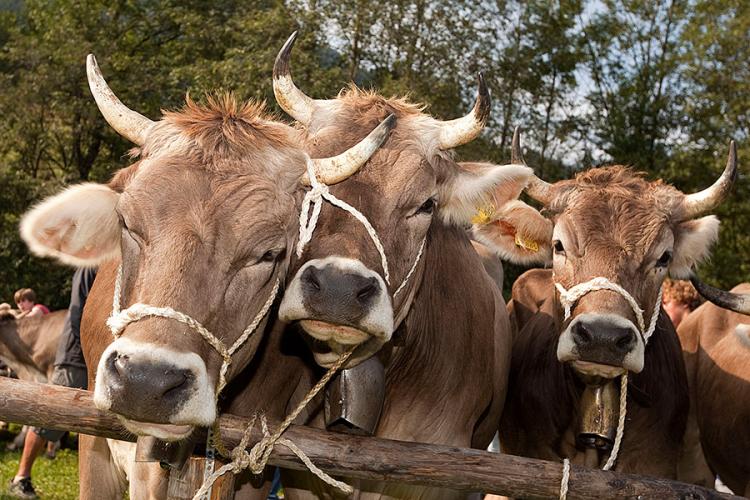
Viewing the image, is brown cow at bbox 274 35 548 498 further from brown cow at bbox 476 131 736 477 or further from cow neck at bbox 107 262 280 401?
brown cow at bbox 476 131 736 477

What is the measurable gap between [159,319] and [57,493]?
7.65m

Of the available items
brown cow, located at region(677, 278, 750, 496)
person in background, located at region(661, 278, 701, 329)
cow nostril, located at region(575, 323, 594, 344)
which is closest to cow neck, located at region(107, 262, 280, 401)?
cow nostril, located at region(575, 323, 594, 344)

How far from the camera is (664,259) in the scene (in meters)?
5.11

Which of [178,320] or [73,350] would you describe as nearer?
[178,320]

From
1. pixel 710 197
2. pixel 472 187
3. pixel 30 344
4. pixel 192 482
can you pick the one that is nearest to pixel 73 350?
pixel 192 482

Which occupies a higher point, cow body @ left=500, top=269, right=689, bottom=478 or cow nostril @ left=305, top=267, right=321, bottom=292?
cow nostril @ left=305, top=267, right=321, bottom=292

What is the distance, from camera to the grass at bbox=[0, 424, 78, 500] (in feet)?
31.9

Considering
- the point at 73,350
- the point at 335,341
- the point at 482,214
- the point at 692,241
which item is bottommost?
the point at 73,350

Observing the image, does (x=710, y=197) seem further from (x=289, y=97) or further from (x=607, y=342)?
(x=289, y=97)

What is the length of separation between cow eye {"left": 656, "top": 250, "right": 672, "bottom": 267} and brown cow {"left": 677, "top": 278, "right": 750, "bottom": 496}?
0.86 m

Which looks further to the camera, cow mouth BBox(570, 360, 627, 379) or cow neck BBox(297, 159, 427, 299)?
cow mouth BBox(570, 360, 627, 379)

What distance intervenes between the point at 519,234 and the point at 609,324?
132cm

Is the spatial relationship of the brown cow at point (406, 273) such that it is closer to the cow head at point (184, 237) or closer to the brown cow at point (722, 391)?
the cow head at point (184, 237)

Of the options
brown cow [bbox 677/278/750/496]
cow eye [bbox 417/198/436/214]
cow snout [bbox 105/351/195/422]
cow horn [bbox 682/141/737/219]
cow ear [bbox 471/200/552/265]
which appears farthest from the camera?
brown cow [bbox 677/278/750/496]
